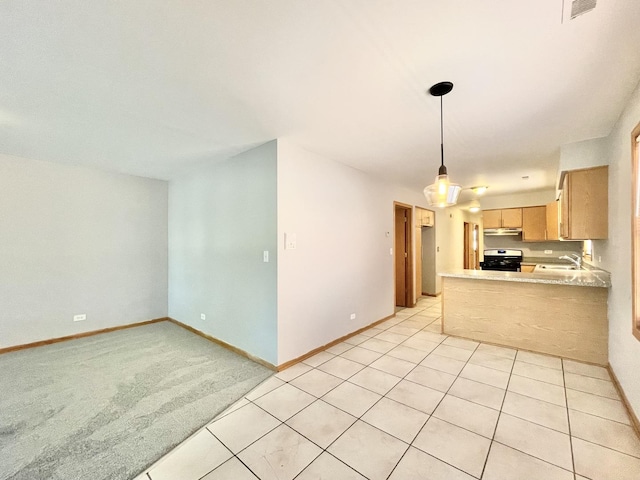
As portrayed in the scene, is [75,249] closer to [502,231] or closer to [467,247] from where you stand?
[502,231]

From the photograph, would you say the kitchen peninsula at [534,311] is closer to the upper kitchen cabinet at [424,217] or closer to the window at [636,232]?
the window at [636,232]

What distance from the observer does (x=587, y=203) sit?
2.94 meters

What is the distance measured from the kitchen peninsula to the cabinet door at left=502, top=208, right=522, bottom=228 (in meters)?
2.72

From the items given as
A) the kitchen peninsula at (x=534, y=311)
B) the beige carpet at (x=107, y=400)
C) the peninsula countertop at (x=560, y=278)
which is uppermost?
the peninsula countertop at (x=560, y=278)

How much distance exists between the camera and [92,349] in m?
3.52

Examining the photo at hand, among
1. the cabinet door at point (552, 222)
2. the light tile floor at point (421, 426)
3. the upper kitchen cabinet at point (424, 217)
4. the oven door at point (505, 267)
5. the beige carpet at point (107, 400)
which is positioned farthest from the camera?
the oven door at point (505, 267)

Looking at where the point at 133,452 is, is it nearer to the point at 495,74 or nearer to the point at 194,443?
the point at 194,443

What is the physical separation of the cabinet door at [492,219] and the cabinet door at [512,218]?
0.08 m

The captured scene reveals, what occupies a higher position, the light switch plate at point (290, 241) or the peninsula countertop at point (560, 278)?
the light switch plate at point (290, 241)

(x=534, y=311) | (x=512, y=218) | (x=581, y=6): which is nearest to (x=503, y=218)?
(x=512, y=218)

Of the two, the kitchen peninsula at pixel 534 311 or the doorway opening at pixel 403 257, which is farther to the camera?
the doorway opening at pixel 403 257

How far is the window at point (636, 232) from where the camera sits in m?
1.94

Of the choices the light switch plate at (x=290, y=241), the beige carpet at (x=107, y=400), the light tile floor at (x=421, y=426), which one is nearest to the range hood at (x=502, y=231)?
the light tile floor at (x=421, y=426)

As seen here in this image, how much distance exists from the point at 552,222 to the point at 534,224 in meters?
0.65
